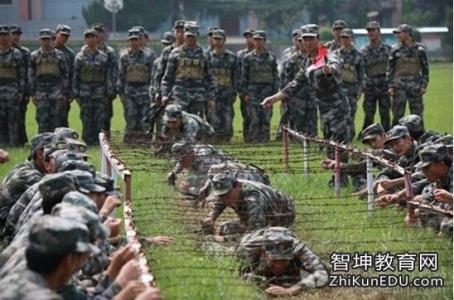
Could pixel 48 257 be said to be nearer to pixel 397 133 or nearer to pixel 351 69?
pixel 397 133

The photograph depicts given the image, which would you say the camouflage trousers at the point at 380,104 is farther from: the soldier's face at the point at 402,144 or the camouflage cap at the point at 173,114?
the soldier's face at the point at 402,144

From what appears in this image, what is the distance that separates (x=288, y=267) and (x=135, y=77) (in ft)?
36.5

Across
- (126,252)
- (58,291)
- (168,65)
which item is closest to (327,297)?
(126,252)

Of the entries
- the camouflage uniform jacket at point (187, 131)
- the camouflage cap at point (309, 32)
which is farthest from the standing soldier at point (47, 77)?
the camouflage cap at point (309, 32)

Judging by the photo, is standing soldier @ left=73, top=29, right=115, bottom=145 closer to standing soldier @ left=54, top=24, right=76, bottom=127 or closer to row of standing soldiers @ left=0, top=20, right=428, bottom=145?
row of standing soldiers @ left=0, top=20, right=428, bottom=145

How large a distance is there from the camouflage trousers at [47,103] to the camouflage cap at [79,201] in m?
12.6

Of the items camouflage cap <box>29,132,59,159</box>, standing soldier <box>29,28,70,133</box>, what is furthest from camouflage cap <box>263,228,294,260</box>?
standing soldier <box>29,28,70,133</box>

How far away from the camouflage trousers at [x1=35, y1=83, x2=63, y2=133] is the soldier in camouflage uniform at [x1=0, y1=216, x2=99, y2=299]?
14496 millimetres

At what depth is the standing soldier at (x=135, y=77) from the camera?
2036cm

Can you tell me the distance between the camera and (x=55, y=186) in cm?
802

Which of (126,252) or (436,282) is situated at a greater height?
(126,252)

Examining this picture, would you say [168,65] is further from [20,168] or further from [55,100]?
[20,168]

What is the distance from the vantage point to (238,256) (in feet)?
32.0

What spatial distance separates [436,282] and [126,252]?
9.22ft
